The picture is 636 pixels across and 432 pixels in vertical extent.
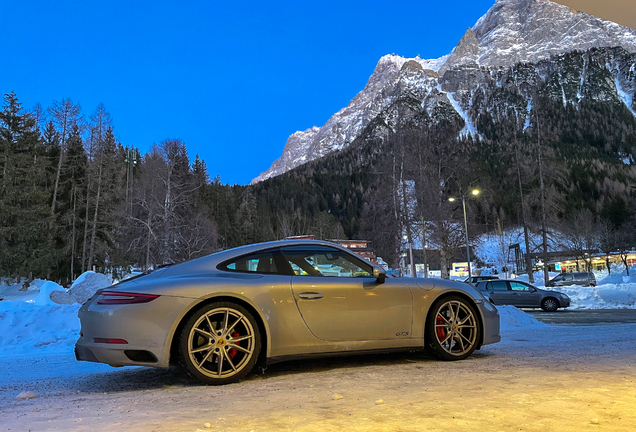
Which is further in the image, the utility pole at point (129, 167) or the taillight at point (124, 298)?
the utility pole at point (129, 167)

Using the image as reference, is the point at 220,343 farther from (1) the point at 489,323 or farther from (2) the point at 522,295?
(2) the point at 522,295

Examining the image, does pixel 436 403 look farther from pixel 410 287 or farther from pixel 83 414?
pixel 83 414

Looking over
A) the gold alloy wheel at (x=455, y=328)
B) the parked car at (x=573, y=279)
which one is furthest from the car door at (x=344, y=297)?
the parked car at (x=573, y=279)

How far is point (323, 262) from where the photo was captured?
188 inches

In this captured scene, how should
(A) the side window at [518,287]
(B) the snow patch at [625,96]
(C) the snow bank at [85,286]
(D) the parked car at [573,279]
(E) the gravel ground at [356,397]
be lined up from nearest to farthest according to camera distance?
(E) the gravel ground at [356,397]
(C) the snow bank at [85,286]
(A) the side window at [518,287]
(D) the parked car at [573,279]
(B) the snow patch at [625,96]

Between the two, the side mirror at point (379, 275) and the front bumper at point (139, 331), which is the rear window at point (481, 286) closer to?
the side mirror at point (379, 275)

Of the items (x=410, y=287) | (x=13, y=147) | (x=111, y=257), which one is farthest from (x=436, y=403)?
(x=13, y=147)

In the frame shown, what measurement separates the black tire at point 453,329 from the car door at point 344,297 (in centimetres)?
34

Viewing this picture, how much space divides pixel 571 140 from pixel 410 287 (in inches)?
4813

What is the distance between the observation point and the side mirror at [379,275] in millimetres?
4766

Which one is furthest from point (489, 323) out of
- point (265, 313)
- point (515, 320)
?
point (515, 320)

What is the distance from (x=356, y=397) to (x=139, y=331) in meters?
1.92

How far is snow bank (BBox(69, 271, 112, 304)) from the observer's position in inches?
586

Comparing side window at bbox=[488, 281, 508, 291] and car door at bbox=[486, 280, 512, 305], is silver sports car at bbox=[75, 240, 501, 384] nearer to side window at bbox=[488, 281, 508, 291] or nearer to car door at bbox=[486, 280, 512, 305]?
car door at bbox=[486, 280, 512, 305]
